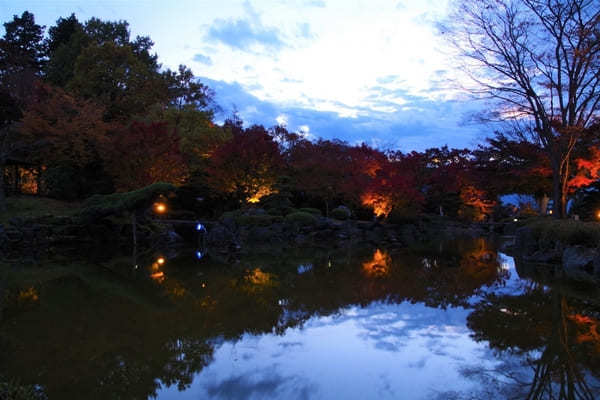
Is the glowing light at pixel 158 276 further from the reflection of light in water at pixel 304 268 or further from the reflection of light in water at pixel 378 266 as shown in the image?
the reflection of light in water at pixel 378 266

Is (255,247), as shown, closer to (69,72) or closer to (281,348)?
(281,348)

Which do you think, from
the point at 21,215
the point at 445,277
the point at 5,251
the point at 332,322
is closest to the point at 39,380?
the point at 332,322

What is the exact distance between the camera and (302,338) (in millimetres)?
5676

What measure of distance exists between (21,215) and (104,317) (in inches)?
548

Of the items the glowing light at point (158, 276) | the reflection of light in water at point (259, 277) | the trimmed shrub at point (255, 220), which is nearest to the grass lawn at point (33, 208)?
the trimmed shrub at point (255, 220)

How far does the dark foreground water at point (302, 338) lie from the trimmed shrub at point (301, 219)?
12622 mm

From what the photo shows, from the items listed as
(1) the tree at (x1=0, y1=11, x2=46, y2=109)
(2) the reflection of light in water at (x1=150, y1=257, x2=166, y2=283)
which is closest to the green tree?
(1) the tree at (x1=0, y1=11, x2=46, y2=109)

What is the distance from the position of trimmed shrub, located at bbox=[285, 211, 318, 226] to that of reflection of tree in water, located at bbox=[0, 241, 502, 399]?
9.65 meters

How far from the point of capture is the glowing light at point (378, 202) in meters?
26.0

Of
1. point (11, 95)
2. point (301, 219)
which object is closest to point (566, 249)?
point (301, 219)

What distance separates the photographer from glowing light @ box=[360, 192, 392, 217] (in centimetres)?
2603

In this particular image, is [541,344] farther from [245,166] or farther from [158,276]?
[245,166]

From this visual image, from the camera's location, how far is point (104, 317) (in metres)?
6.67

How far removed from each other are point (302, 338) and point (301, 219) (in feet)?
57.5
